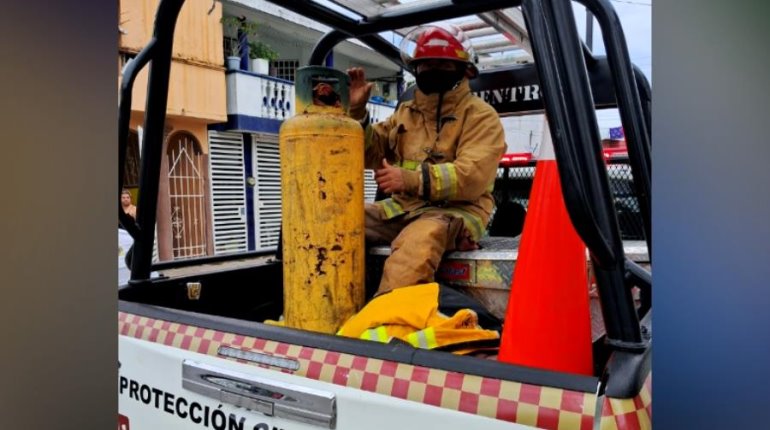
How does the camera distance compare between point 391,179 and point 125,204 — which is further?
point 125,204

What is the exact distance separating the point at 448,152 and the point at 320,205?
81 centimetres

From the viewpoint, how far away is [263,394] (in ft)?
4.37

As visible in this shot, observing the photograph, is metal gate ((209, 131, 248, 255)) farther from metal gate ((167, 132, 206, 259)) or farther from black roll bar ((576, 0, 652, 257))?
black roll bar ((576, 0, 652, 257))

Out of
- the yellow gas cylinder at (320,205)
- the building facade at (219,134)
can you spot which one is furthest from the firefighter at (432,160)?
the building facade at (219,134)

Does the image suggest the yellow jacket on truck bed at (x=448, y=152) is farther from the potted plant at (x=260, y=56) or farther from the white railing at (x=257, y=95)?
the potted plant at (x=260, y=56)

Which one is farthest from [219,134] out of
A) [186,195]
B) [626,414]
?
[626,414]

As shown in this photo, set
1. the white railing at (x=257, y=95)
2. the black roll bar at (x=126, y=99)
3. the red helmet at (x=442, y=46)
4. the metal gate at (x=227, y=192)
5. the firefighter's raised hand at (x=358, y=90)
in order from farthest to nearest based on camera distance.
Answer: the metal gate at (x=227, y=192)
the white railing at (x=257, y=95)
the firefighter's raised hand at (x=358, y=90)
the red helmet at (x=442, y=46)
the black roll bar at (x=126, y=99)

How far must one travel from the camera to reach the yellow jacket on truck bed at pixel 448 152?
2219 mm

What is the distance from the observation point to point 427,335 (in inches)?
62.6

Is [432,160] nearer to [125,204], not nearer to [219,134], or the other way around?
[125,204]
